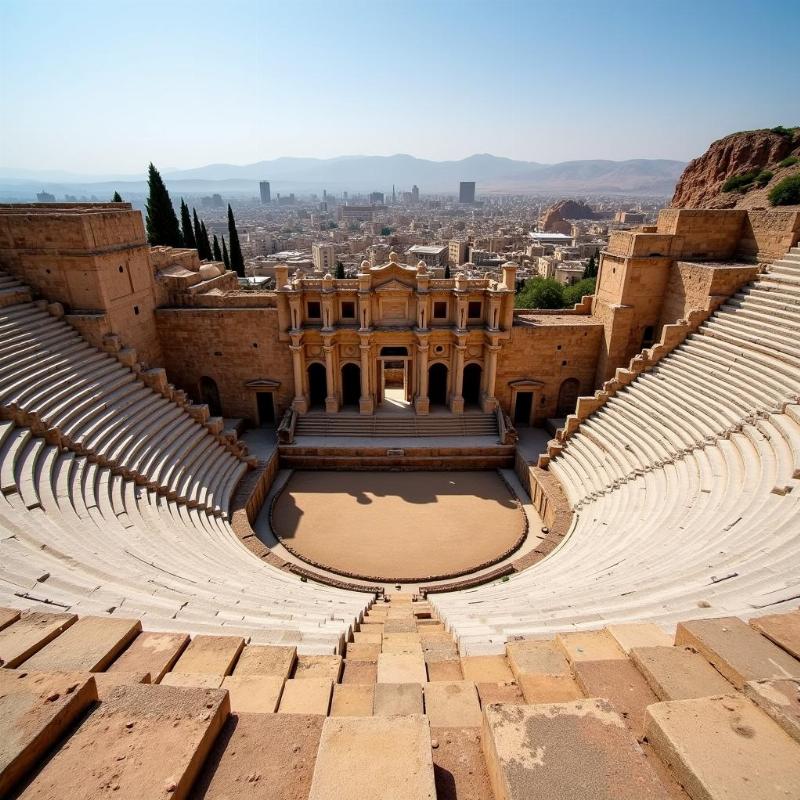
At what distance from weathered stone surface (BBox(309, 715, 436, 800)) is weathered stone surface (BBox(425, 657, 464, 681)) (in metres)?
2.92

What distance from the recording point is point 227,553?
13.9 m

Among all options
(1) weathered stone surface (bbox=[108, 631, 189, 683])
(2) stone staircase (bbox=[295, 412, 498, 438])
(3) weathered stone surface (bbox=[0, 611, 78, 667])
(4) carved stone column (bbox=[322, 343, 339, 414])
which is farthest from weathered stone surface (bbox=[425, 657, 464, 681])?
(4) carved stone column (bbox=[322, 343, 339, 414])

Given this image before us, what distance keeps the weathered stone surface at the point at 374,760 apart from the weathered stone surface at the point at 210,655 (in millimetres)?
2650

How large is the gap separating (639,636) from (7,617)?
25.7ft

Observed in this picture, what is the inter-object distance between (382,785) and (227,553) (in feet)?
38.8

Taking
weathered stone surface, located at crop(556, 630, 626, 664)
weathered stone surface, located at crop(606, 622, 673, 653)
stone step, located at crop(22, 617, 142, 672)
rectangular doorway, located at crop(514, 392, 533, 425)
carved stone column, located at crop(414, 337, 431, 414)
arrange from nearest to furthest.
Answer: stone step, located at crop(22, 617, 142, 672), weathered stone surface, located at crop(556, 630, 626, 664), weathered stone surface, located at crop(606, 622, 673, 653), carved stone column, located at crop(414, 337, 431, 414), rectangular doorway, located at crop(514, 392, 533, 425)

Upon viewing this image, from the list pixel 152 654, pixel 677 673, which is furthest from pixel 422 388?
pixel 677 673

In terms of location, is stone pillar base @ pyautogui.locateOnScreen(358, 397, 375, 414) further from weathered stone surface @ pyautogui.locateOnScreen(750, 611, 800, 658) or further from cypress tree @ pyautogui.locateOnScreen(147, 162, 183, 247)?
cypress tree @ pyautogui.locateOnScreen(147, 162, 183, 247)

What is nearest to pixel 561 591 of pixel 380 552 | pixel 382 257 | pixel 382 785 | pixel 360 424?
pixel 380 552

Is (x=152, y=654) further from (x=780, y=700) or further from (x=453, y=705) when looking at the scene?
(x=780, y=700)

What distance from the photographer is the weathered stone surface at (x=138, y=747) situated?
3.22 meters

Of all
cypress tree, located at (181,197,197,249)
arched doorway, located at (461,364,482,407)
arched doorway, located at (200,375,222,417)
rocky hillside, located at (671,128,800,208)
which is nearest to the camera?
arched doorway, located at (200,375,222,417)

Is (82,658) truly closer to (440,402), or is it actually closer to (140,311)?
(140,311)

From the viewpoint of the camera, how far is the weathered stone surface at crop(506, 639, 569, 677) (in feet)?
19.0
